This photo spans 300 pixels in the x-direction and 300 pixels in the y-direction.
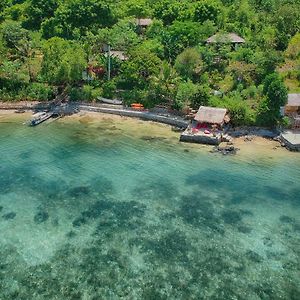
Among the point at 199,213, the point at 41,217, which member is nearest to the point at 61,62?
the point at 41,217

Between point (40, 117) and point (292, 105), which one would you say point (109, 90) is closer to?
point (40, 117)

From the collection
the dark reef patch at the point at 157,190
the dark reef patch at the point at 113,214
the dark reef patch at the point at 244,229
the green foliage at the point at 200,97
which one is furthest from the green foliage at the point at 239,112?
the dark reef patch at the point at 113,214

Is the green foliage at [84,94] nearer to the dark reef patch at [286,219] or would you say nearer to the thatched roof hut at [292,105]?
the thatched roof hut at [292,105]

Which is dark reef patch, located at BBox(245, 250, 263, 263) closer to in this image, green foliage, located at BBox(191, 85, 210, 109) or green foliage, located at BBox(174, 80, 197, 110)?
green foliage, located at BBox(191, 85, 210, 109)

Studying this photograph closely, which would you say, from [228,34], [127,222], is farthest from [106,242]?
[228,34]

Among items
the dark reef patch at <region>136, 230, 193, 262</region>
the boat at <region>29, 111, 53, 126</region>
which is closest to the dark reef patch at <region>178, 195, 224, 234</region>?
the dark reef patch at <region>136, 230, 193, 262</region>

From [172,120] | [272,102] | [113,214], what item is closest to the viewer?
[113,214]

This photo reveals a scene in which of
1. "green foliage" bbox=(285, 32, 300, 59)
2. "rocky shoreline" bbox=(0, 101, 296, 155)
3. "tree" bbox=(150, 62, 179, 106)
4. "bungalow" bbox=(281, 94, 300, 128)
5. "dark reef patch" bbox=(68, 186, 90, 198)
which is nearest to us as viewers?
"dark reef patch" bbox=(68, 186, 90, 198)
